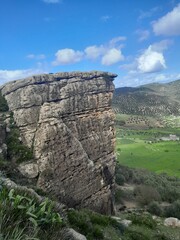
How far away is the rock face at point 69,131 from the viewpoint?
2858 cm

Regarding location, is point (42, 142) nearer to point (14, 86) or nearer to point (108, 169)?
point (14, 86)

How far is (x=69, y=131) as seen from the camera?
31250 mm

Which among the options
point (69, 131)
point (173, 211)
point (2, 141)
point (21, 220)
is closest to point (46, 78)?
point (69, 131)

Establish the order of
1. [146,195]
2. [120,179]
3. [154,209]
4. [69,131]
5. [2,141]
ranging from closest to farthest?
[2,141] → [69,131] → [154,209] → [146,195] → [120,179]

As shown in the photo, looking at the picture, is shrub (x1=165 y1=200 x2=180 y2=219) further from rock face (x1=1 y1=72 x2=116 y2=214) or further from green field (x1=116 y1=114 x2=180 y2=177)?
green field (x1=116 y1=114 x2=180 y2=177)

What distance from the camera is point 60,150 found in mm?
29547

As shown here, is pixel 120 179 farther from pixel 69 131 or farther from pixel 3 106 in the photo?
pixel 3 106

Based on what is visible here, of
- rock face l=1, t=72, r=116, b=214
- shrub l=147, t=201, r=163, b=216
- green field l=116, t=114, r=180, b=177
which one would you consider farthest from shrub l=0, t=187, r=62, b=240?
green field l=116, t=114, r=180, b=177

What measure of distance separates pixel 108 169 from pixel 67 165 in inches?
366

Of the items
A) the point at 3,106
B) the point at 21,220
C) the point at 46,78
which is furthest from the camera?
the point at 3,106

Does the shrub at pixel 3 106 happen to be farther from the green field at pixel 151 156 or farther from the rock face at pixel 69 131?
the green field at pixel 151 156

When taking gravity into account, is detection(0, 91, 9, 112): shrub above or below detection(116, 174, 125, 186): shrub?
above

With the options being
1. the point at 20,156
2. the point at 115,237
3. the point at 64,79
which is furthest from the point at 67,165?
the point at 115,237

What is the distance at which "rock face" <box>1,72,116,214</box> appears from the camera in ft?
93.8
